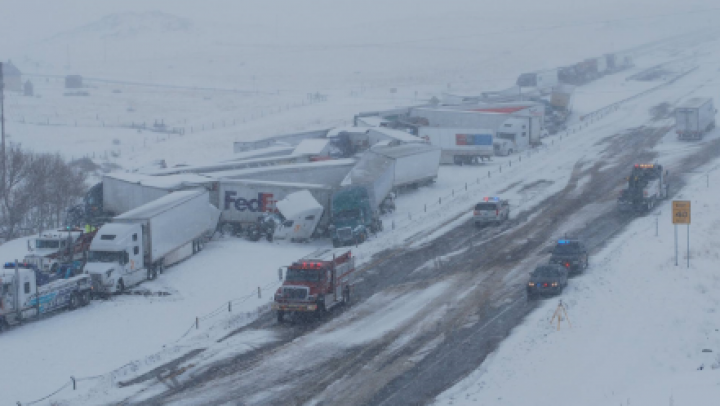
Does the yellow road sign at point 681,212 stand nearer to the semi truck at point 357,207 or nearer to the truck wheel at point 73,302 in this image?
the semi truck at point 357,207

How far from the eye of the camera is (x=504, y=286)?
104 feet

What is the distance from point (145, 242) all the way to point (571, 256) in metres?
17.6

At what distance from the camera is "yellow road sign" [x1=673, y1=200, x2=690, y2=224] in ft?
106

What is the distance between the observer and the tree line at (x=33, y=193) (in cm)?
4672

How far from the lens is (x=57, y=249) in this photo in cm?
3575

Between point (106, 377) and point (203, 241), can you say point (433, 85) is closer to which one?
point (203, 241)

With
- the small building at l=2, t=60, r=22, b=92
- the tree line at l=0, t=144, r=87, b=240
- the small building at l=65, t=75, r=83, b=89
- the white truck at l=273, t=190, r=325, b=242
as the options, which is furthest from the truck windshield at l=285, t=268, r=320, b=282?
the small building at l=65, t=75, r=83, b=89

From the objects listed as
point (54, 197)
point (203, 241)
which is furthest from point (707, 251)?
point (54, 197)

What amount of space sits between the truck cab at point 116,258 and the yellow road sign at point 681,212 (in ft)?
71.7

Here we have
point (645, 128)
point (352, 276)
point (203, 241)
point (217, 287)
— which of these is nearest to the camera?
point (352, 276)

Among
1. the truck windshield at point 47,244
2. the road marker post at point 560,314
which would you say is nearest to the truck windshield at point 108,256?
the truck windshield at point 47,244

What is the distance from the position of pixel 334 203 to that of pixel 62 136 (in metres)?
52.1

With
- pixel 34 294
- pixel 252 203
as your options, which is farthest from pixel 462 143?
pixel 34 294

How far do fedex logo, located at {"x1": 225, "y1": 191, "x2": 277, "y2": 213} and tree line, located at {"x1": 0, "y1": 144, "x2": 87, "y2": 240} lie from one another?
10918 mm
